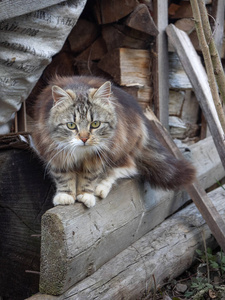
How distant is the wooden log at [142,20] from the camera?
3.29 metres

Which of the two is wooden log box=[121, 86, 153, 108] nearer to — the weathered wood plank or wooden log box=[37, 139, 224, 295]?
wooden log box=[37, 139, 224, 295]

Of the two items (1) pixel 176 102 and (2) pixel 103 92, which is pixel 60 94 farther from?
(1) pixel 176 102

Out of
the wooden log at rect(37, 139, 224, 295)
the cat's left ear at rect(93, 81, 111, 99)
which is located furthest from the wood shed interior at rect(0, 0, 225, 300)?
the cat's left ear at rect(93, 81, 111, 99)

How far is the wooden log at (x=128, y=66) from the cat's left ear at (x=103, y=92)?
4.47ft

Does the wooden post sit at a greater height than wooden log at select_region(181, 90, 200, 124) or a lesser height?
greater

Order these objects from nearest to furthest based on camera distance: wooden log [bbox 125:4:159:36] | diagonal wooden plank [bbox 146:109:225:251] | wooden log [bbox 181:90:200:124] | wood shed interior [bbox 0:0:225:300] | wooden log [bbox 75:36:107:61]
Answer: wood shed interior [bbox 0:0:225:300]
diagonal wooden plank [bbox 146:109:225:251]
wooden log [bbox 125:4:159:36]
wooden log [bbox 75:36:107:61]
wooden log [bbox 181:90:200:124]

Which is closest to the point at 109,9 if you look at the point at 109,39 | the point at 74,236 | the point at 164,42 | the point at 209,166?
the point at 109,39

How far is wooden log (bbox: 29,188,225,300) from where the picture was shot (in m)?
2.09

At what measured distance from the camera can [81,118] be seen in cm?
215

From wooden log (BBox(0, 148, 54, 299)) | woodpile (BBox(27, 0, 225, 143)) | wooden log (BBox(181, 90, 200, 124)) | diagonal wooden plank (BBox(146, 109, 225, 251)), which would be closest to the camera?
wooden log (BBox(0, 148, 54, 299))

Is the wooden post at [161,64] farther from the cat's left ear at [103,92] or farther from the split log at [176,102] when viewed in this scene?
the cat's left ear at [103,92]

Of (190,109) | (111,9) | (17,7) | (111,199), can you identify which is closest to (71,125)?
(111,199)

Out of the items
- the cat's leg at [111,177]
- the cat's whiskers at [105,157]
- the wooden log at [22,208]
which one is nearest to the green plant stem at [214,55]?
the cat's whiskers at [105,157]

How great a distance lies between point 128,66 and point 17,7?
4.80 ft
